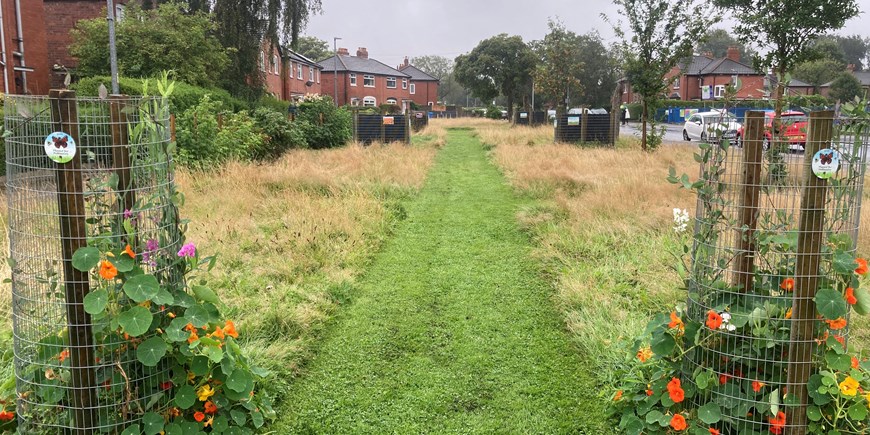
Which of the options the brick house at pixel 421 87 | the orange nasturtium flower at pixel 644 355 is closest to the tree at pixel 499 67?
the brick house at pixel 421 87

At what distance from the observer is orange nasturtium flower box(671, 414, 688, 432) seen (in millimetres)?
3096

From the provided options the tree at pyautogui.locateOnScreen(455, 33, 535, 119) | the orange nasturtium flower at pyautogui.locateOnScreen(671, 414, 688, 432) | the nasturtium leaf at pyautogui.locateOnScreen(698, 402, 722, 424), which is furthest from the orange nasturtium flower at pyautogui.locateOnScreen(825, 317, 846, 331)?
the tree at pyautogui.locateOnScreen(455, 33, 535, 119)

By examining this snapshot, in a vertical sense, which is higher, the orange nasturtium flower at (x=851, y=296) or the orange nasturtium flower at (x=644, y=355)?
the orange nasturtium flower at (x=851, y=296)

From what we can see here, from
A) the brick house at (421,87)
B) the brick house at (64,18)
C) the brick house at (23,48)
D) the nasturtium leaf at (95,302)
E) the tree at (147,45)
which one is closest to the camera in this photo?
the nasturtium leaf at (95,302)

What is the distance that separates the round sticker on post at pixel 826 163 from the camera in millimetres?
2902

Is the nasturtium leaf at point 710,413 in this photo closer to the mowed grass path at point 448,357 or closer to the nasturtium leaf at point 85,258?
the mowed grass path at point 448,357

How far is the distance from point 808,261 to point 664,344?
79cm

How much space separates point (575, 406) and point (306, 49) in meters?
76.6

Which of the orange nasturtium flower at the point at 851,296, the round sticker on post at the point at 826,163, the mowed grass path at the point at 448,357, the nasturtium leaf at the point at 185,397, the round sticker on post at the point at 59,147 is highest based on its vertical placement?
the round sticker on post at the point at 59,147

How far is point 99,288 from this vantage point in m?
2.98

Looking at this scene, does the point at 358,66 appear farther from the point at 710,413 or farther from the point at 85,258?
the point at 710,413

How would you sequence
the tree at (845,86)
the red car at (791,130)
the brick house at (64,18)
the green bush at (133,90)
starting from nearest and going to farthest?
the red car at (791,130) → the green bush at (133,90) → the brick house at (64,18) → the tree at (845,86)

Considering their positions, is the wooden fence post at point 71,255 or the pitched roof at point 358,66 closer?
the wooden fence post at point 71,255

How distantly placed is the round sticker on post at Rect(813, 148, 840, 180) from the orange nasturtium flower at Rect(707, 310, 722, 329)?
80cm
